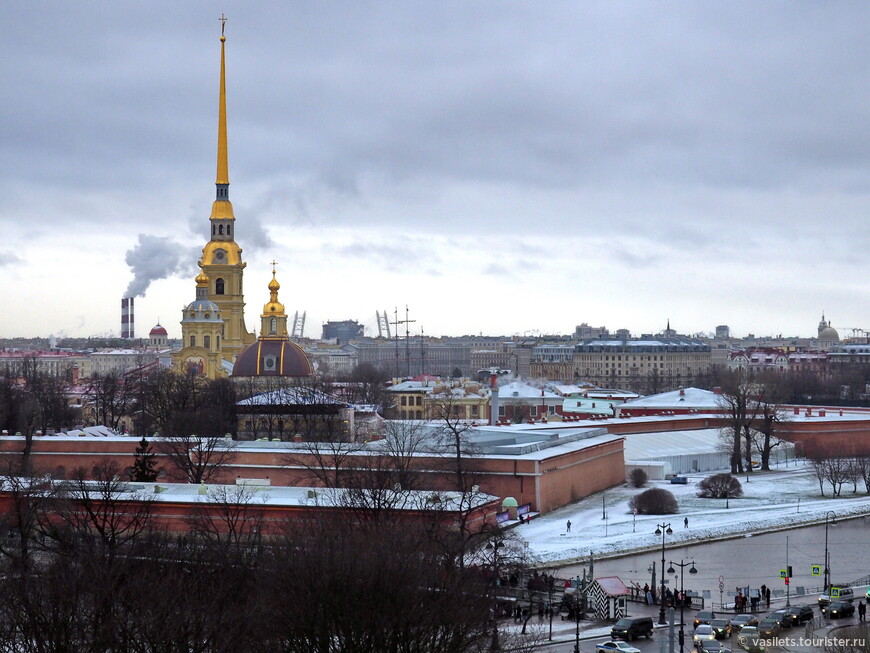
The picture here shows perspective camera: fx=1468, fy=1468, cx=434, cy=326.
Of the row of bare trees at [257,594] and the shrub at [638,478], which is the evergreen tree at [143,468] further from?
the shrub at [638,478]

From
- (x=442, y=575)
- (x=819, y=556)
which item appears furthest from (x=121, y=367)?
(x=442, y=575)

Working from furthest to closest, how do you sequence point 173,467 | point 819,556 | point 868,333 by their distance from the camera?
point 868,333 < point 173,467 < point 819,556

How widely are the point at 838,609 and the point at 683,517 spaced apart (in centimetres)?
1172

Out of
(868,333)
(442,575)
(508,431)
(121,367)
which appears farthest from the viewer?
(868,333)

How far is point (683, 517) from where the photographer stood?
110 ft

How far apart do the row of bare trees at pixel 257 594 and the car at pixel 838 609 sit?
16.4 ft

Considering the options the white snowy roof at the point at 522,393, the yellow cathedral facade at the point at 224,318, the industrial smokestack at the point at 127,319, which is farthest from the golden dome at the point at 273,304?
the industrial smokestack at the point at 127,319

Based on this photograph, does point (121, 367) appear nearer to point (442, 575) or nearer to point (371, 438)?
point (371, 438)

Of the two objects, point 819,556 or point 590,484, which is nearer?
point 819,556

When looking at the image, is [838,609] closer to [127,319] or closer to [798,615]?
[798,615]

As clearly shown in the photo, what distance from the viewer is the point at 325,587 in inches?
632

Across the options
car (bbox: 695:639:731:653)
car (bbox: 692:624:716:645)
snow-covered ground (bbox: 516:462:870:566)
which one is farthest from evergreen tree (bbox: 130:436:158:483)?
car (bbox: 695:639:731:653)

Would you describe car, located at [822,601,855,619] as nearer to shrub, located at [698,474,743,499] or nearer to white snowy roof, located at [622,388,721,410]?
shrub, located at [698,474,743,499]

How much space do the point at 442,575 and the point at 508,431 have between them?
81.9ft
